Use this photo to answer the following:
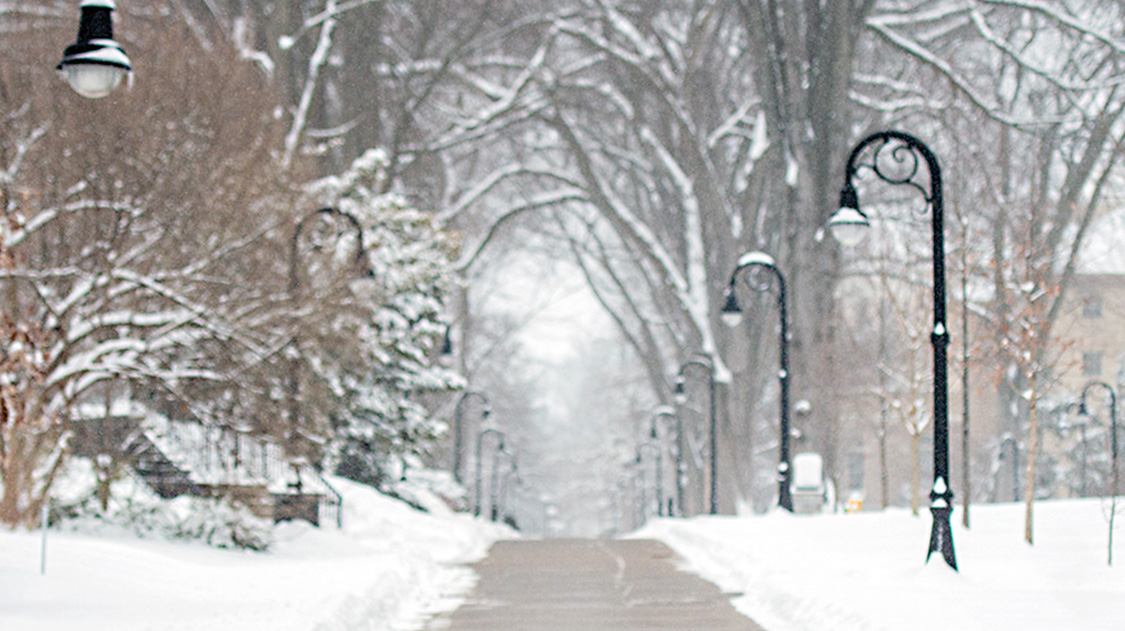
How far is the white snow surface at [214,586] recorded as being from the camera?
13.1 meters

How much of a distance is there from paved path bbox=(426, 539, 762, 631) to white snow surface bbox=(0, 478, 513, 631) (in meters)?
0.48

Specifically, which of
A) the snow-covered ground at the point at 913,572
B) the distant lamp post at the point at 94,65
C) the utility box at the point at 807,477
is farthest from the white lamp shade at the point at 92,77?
the utility box at the point at 807,477

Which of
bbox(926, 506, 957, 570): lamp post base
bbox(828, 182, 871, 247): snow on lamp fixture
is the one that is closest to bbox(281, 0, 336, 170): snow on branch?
bbox(828, 182, 871, 247): snow on lamp fixture

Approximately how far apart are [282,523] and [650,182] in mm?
18832

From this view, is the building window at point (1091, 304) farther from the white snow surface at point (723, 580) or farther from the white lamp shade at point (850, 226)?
the white lamp shade at point (850, 226)

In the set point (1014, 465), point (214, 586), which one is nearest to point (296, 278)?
point (214, 586)

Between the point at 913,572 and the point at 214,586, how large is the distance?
6.90 metres

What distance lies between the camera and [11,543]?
1672cm

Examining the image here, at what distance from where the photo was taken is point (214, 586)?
54.3 feet

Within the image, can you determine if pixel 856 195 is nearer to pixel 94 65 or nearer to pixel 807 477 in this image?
pixel 94 65

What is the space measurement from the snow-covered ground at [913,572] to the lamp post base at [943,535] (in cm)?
21

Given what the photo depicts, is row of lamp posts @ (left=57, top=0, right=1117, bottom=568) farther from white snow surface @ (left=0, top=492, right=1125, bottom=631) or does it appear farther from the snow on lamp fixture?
white snow surface @ (left=0, top=492, right=1125, bottom=631)

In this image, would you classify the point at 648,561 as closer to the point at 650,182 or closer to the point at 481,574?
the point at 481,574

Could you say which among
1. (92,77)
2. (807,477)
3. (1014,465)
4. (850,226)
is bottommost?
(807,477)
